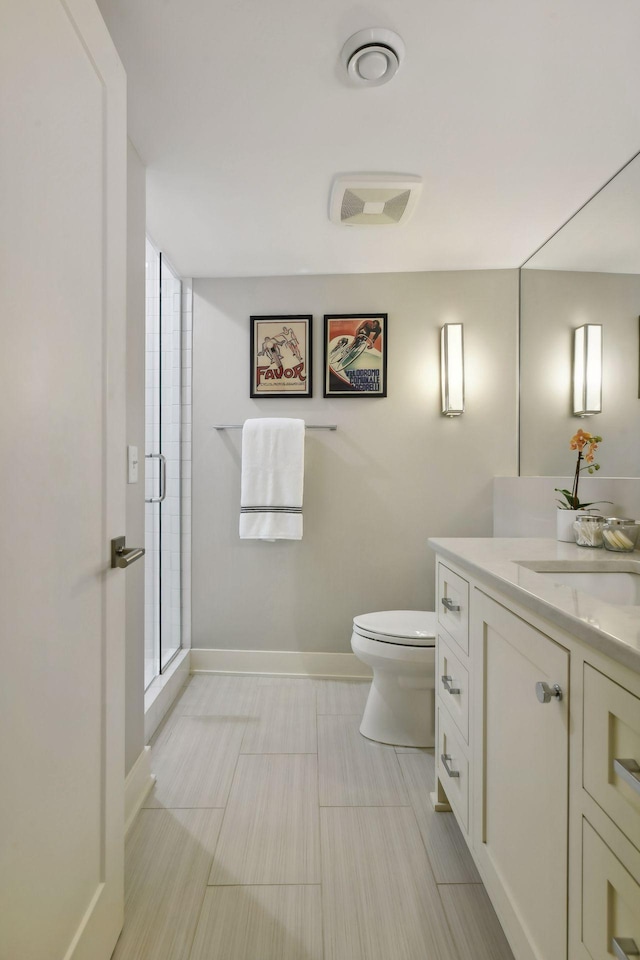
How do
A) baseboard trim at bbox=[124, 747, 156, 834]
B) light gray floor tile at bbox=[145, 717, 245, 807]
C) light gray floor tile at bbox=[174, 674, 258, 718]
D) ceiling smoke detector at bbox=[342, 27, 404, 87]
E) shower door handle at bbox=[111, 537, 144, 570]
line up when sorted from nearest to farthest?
shower door handle at bbox=[111, 537, 144, 570] → ceiling smoke detector at bbox=[342, 27, 404, 87] → baseboard trim at bbox=[124, 747, 156, 834] → light gray floor tile at bbox=[145, 717, 245, 807] → light gray floor tile at bbox=[174, 674, 258, 718]

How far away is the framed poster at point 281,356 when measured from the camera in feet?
9.11

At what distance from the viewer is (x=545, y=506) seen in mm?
2270

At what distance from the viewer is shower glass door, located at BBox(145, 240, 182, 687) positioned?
2410mm

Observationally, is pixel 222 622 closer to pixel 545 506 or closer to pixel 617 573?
pixel 545 506

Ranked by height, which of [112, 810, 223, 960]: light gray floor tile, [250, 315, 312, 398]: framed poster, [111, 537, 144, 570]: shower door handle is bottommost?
[112, 810, 223, 960]: light gray floor tile

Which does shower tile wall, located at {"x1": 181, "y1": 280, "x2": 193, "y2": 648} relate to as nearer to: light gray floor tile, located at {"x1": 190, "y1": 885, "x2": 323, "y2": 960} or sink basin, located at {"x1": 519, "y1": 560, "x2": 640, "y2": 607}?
light gray floor tile, located at {"x1": 190, "y1": 885, "x2": 323, "y2": 960}

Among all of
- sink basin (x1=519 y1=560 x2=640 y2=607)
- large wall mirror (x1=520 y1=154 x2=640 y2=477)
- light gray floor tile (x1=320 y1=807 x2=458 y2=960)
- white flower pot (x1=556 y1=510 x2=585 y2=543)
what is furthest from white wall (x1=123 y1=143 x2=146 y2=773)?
large wall mirror (x1=520 y1=154 x2=640 y2=477)

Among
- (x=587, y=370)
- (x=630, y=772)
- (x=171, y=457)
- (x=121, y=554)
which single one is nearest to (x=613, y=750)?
(x=630, y=772)

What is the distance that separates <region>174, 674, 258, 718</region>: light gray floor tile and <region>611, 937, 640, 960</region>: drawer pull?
6.15 feet

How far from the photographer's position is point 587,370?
1.90 metres

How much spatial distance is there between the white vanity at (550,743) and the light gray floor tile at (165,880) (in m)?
0.74

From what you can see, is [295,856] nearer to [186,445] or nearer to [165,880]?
[165,880]

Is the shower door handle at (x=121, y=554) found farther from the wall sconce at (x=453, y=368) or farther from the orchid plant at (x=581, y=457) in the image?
the wall sconce at (x=453, y=368)

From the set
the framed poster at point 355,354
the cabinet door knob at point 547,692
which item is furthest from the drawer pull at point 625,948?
the framed poster at point 355,354
